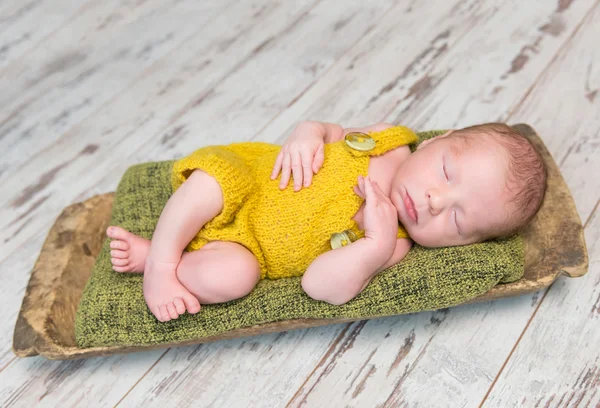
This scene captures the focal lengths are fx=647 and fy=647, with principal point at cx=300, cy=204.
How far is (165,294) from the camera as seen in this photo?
59.6 inches

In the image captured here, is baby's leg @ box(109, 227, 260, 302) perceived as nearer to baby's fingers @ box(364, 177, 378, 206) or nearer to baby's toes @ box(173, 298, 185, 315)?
baby's toes @ box(173, 298, 185, 315)

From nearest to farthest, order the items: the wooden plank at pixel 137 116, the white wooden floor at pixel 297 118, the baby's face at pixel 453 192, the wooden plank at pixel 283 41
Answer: the baby's face at pixel 453 192 < the white wooden floor at pixel 297 118 < the wooden plank at pixel 137 116 < the wooden plank at pixel 283 41

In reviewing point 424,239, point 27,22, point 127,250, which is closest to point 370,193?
point 424,239

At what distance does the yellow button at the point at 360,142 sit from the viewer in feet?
5.19

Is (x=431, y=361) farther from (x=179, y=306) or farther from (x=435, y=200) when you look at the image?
(x=179, y=306)

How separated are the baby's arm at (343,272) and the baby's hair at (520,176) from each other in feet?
1.04

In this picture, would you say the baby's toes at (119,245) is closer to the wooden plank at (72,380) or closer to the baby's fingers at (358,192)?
the wooden plank at (72,380)

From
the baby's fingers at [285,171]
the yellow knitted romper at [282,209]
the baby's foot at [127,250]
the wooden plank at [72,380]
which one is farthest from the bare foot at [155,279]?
the baby's fingers at [285,171]

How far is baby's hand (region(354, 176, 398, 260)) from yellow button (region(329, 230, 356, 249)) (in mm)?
69

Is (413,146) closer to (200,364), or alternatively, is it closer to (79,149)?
(200,364)

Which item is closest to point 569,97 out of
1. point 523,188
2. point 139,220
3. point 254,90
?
point 523,188

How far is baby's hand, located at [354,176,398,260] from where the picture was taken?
1.49 meters

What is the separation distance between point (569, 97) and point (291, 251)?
4.11 ft

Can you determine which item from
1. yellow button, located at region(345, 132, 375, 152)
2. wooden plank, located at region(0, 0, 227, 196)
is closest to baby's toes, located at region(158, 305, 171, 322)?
yellow button, located at region(345, 132, 375, 152)
